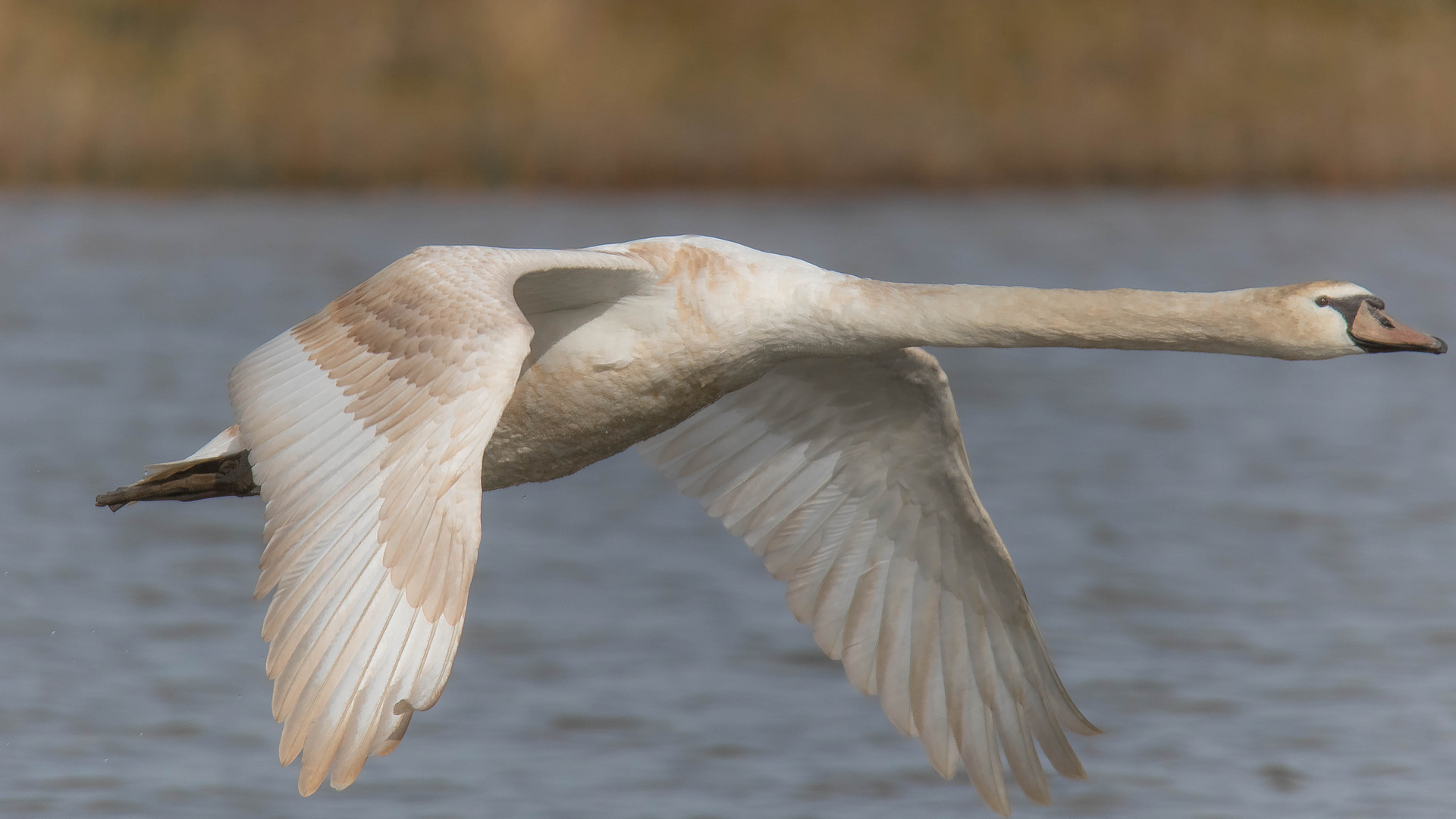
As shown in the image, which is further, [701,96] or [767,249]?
[701,96]

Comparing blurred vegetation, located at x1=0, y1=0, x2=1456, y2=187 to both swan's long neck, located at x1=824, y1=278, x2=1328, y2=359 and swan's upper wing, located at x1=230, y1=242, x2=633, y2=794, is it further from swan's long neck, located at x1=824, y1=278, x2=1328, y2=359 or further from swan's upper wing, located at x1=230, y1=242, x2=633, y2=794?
swan's upper wing, located at x1=230, y1=242, x2=633, y2=794

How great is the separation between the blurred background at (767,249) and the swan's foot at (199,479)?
1.46 meters

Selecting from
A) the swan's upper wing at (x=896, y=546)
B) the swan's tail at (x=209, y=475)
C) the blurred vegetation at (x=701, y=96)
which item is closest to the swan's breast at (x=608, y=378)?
the swan's upper wing at (x=896, y=546)

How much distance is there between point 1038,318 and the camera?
209 inches

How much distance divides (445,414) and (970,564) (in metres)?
2.52

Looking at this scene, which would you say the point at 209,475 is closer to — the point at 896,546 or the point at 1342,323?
the point at 896,546

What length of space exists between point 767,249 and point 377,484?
48.5ft

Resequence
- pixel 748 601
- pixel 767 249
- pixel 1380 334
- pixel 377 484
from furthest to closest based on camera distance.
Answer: pixel 767 249
pixel 748 601
pixel 1380 334
pixel 377 484

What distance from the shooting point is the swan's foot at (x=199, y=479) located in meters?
6.18

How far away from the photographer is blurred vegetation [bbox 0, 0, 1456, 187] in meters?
18.8

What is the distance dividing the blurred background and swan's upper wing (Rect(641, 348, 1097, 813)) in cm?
102

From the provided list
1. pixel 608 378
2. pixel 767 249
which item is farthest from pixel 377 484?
pixel 767 249

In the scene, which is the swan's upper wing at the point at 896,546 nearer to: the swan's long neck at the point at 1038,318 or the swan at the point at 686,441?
the swan at the point at 686,441

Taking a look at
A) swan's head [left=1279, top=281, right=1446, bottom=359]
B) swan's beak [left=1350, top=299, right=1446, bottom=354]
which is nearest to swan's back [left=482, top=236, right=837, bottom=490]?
swan's head [left=1279, top=281, right=1446, bottom=359]
